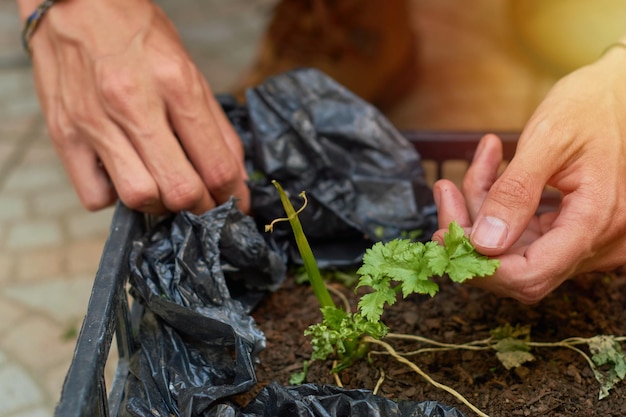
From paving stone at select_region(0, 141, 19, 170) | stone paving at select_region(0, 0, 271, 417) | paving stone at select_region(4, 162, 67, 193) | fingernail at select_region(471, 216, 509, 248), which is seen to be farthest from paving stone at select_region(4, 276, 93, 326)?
fingernail at select_region(471, 216, 509, 248)

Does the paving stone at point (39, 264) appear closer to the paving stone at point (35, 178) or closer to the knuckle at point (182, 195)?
the paving stone at point (35, 178)

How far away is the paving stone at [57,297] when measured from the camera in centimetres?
192

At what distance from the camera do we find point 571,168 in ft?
3.51

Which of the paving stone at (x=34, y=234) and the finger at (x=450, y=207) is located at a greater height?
the finger at (x=450, y=207)

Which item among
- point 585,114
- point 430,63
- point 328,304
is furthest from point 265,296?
point 430,63

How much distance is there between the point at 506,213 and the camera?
1.00 metres

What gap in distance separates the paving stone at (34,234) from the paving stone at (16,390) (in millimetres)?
440

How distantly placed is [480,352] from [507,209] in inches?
11.5

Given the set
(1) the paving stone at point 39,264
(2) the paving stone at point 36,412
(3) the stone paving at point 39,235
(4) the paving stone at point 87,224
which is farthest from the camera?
(4) the paving stone at point 87,224

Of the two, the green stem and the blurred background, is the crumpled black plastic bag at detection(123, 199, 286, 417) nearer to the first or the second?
the green stem

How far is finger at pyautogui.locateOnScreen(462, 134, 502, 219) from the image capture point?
3.97 feet

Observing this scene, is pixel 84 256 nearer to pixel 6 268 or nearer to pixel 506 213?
pixel 6 268

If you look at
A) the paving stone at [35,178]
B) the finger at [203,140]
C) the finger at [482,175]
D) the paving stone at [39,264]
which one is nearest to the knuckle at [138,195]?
the finger at [203,140]

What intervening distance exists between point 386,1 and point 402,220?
43.6 inches
